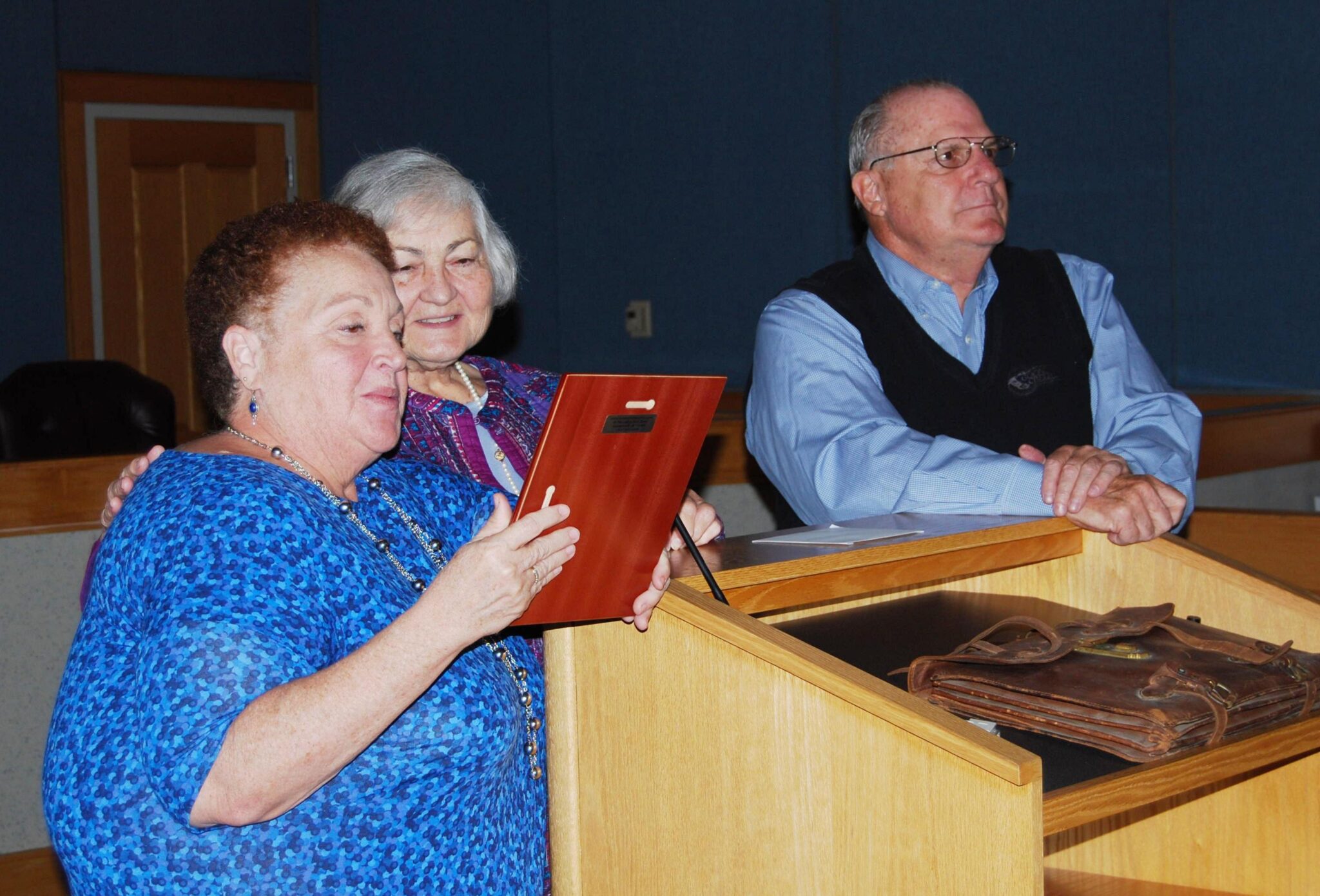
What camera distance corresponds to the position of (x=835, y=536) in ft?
5.11

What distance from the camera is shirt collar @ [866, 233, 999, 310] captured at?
225 centimetres

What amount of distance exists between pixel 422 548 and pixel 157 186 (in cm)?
493

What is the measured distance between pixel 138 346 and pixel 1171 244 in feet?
14.1

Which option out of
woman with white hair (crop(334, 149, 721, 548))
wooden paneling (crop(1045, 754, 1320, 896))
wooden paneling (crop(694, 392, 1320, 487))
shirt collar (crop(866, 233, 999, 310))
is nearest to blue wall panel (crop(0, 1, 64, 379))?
wooden paneling (crop(694, 392, 1320, 487))

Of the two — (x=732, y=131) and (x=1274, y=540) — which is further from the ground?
(x=732, y=131)

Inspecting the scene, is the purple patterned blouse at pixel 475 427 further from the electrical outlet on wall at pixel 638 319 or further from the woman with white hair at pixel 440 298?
the electrical outlet on wall at pixel 638 319

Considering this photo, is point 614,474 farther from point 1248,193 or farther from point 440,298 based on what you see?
point 1248,193

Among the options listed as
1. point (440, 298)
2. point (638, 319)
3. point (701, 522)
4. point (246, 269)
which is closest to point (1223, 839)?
point (701, 522)

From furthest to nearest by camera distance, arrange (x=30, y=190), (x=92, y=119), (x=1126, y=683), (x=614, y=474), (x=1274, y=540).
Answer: (x=92, y=119) < (x=30, y=190) < (x=1274, y=540) < (x=1126, y=683) < (x=614, y=474)

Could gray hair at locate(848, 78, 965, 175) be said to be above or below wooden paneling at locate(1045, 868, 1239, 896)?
above

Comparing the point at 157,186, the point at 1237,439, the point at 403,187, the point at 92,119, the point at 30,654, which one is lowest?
the point at 30,654

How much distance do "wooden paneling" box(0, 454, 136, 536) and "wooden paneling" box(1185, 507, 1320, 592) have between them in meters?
2.26

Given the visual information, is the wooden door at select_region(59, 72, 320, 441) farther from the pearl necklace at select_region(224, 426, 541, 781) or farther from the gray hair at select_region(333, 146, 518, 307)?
the pearl necklace at select_region(224, 426, 541, 781)

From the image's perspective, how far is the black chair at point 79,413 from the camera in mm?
4043
